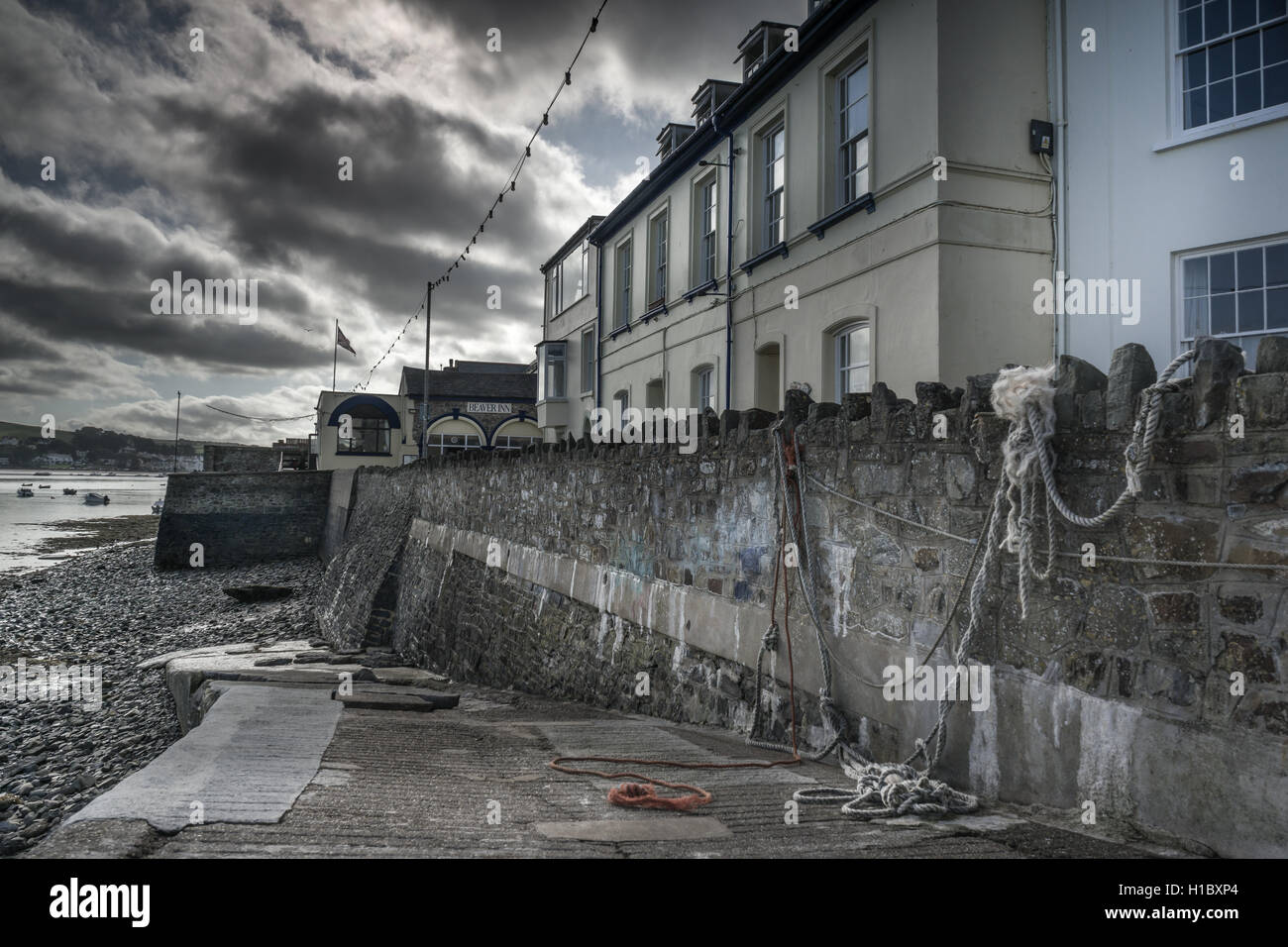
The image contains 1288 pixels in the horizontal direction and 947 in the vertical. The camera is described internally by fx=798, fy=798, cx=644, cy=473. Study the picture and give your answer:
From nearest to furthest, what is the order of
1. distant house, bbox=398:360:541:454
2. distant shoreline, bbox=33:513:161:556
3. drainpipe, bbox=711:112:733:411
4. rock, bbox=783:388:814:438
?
rock, bbox=783:388:814:438 < drainpipe, bbox=711:112:733:411 < distant house, bbox=398:360:541:454 < distant shoreline, bbox=33:513:161:556

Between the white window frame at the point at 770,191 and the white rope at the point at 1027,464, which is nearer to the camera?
the white rope at the point at 1027,464

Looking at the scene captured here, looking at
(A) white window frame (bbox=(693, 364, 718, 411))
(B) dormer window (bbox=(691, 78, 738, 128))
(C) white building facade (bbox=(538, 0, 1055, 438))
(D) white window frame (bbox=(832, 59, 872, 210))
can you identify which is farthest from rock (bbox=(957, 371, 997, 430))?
(B) dormer window (bbox=(691, 78, 738, 128))

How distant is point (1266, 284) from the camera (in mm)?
7695

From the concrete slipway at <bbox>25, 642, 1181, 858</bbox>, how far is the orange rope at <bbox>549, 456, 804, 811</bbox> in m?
0.07

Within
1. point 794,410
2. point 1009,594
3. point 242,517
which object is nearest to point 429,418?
point 242,517

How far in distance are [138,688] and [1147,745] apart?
12.6 metres

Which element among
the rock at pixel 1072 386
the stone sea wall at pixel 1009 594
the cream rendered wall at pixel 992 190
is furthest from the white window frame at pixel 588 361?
the rock at pixel 1072 386

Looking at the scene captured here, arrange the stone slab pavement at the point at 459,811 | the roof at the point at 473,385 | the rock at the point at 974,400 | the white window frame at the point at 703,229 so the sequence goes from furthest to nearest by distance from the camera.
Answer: the roof at the point at 473,385
the white window frame at the point at 703,229
the rock at the point at 974,400
the stone slab pavement at the point at 459,811

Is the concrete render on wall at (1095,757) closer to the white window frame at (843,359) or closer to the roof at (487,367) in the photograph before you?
the white window frame at (843,359)

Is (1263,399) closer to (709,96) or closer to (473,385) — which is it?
(709,96)

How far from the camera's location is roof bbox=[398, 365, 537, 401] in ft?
131

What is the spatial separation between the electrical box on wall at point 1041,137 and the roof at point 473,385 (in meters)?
32.2

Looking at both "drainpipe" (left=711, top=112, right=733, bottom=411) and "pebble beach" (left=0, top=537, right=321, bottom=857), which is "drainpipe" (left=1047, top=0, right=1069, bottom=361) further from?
"pebble beach" (left=0, top=537, right=321, bottom=857)

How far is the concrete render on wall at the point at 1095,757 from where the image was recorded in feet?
8.38
